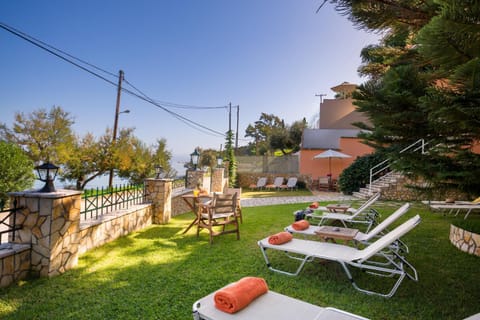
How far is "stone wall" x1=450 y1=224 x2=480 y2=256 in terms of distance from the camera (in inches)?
179

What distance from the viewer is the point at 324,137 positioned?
19859 mm

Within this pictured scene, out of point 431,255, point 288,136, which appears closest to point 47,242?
point 431,255

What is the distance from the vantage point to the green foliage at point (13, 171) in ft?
23.8

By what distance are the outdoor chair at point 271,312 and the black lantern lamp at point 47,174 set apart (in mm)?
2936

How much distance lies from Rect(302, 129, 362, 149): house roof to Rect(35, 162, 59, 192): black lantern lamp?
1700cm

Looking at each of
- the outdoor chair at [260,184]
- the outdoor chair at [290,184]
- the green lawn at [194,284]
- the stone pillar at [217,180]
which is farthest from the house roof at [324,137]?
the green lawn at [194,284]

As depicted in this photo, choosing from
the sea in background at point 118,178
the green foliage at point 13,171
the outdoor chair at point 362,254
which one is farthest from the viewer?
the sea in background at point 118,178

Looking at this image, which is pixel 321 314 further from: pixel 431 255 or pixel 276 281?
pixel 431 255

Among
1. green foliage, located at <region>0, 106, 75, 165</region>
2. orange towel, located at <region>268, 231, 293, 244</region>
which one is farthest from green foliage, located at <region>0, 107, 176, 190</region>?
orange towel, located at <region>268, 231, 293, 244</region>

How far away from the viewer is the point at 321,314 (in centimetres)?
203

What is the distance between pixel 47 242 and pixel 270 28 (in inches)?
482

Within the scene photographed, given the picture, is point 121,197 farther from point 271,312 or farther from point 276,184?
point 276,184

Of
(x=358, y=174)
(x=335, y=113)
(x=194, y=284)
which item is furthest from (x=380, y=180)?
(x=194, y=284)

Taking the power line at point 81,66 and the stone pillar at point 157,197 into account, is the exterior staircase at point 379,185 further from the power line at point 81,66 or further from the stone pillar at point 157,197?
the power line at point 81,66
